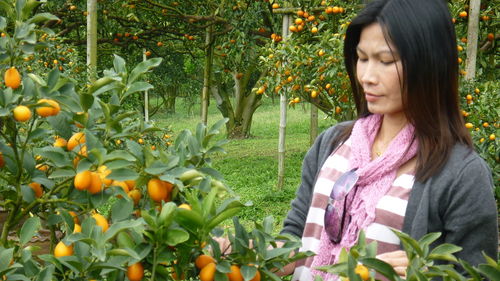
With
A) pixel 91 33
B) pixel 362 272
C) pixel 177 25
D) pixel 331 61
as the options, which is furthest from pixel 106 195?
pixel 177 25

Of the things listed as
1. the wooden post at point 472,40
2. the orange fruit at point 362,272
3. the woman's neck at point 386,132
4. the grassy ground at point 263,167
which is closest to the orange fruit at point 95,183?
the orange fruit at point 362,272

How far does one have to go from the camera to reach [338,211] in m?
1.62

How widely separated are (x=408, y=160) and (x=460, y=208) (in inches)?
7.1

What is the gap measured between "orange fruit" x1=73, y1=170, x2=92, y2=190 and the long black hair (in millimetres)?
757

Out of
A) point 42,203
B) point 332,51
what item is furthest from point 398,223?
point 332,51

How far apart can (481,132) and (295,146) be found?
9081 millimetres

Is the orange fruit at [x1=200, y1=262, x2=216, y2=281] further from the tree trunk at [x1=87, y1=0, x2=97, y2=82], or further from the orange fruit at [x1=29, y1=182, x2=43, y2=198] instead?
the tree trunk at [x1=87, y1=0, x2=97, y2=82]

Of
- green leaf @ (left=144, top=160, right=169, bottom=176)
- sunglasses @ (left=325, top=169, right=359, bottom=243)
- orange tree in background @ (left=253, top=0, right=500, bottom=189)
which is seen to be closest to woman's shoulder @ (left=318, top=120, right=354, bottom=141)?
sunglasses @ (left=325, top=169, right=359, bottom=243)

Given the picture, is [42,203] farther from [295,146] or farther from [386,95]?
[295,146]

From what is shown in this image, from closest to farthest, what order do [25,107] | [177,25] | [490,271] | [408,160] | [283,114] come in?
1. [490,271]
2. [25,107]
3. [408,160]
4. [283,114]
5. [177,25]

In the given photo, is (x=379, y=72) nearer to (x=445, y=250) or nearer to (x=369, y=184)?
(x=369, y=184)

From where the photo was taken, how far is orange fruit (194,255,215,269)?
3.61 ft

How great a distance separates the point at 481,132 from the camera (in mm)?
3973

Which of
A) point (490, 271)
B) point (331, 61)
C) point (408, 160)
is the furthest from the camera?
point (331, 61)
